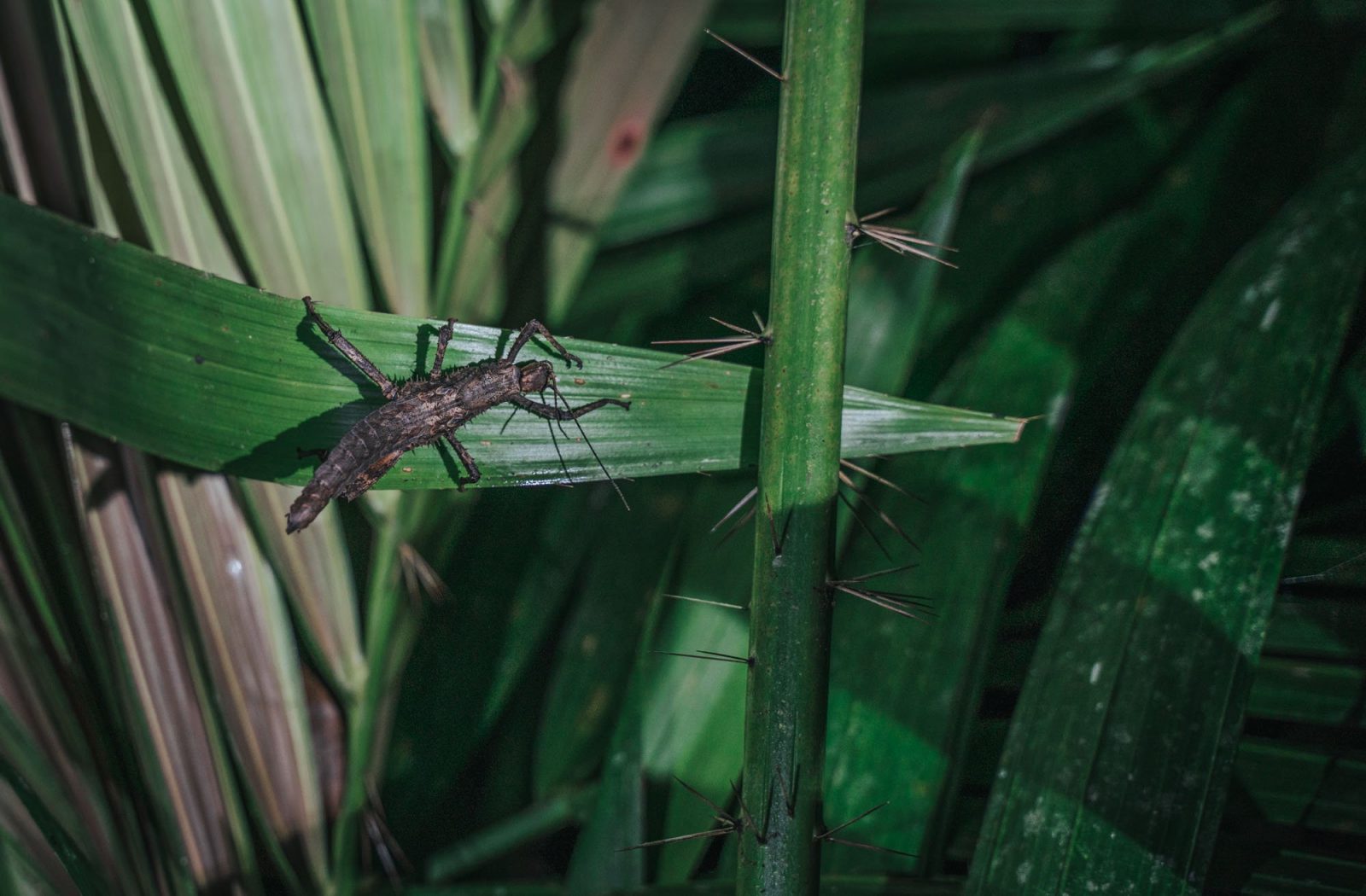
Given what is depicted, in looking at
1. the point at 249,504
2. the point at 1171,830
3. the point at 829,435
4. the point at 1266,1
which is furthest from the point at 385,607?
the point at 1266,1

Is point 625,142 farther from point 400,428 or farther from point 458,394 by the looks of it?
point 400,428

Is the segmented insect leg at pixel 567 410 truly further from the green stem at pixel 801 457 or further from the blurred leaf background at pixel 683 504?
the blurred leaf background at pixel 683 504

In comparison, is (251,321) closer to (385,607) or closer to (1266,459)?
(385,607)

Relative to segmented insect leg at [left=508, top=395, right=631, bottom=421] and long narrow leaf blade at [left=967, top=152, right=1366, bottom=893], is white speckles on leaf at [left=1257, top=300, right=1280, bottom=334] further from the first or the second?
segmented insect leg at [left=508, top=395, right=631, bottom=421]

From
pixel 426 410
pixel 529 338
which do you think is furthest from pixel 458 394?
pixel 529 338

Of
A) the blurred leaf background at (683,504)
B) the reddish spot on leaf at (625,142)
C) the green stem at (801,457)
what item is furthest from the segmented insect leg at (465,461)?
the reddish spot on leaf at (625,142)

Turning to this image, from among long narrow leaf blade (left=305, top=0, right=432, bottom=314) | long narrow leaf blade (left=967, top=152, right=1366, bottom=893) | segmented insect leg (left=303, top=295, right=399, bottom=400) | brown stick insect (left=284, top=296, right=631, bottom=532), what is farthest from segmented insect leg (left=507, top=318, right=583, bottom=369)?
long narrow leaf blade (left=967, top=152, right=1366, bottom=893)
